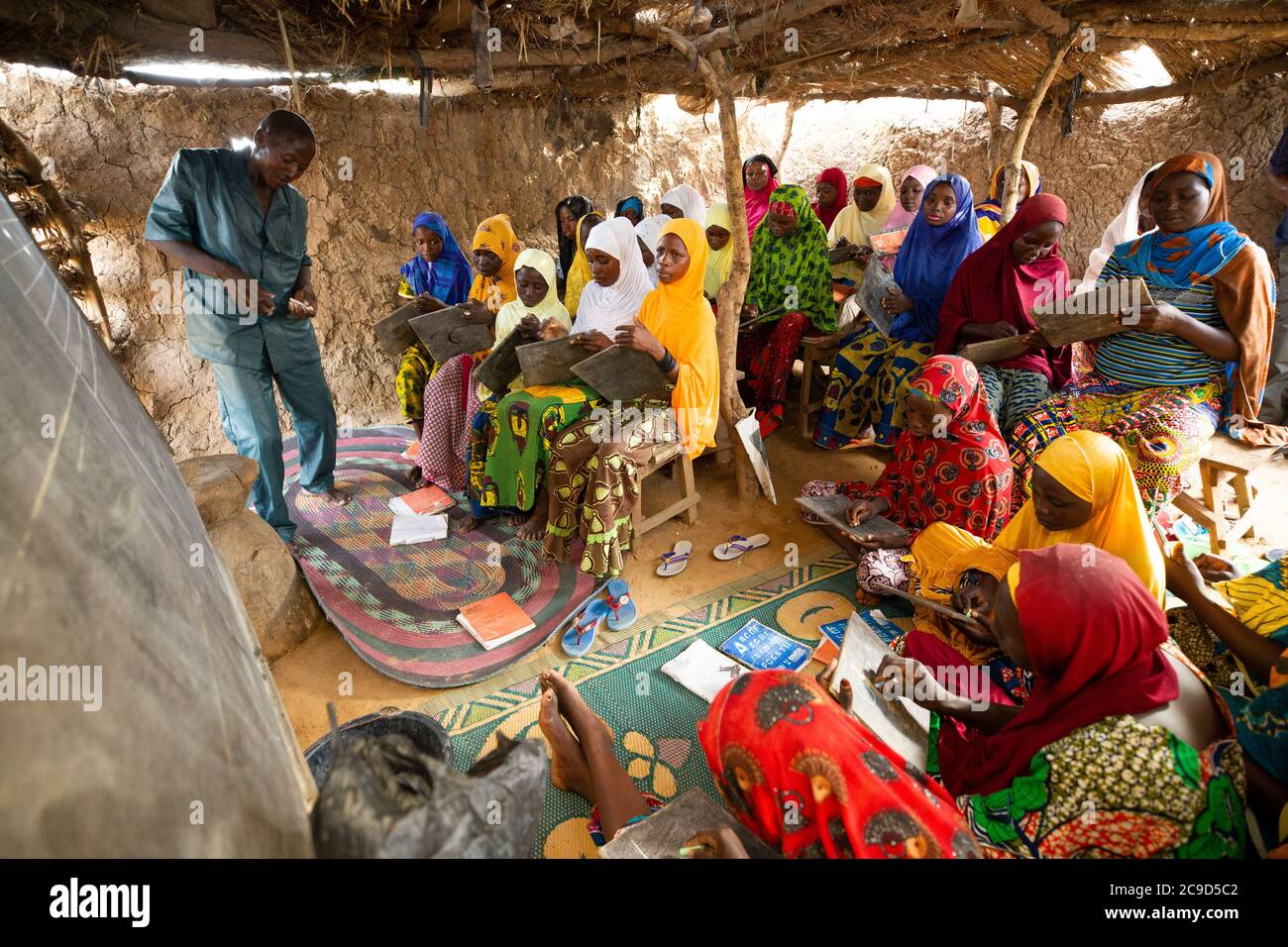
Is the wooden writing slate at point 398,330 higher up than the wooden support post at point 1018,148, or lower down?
lower down

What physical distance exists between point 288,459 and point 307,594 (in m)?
1.98

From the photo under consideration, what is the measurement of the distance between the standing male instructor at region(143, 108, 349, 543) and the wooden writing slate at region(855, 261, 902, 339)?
367 cm

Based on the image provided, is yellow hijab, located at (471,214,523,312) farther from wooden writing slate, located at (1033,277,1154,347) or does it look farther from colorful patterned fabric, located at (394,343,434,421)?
wooden writing slate, located at (1033,277,1154,347)

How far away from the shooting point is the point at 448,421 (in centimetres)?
416

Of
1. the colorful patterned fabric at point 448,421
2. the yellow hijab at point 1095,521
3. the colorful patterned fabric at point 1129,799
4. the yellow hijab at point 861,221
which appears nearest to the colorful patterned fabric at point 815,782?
the colorful patterned fabric at point 1129,799

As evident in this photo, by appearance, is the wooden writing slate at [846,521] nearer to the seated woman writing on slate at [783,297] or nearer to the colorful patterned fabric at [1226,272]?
the seated woman writing on slate at [783,297]

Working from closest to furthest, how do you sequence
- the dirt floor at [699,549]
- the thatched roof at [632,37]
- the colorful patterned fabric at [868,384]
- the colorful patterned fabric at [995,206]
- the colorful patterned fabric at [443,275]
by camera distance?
the dirt floor at [699,549] → the thatched roof at [632,37] → the colorful patterned fabric at [868,384] → the colorful patterned fabric at [443,275] → the colorful patterned fabric at [995,206]

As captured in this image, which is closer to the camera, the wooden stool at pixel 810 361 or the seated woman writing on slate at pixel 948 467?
the seated woman writing on slate at pixel 948 467

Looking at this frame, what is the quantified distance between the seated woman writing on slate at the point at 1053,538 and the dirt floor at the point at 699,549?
3.93ft

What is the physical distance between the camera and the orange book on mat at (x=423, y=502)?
4035 mm

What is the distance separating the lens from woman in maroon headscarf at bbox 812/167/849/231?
6.34 metres

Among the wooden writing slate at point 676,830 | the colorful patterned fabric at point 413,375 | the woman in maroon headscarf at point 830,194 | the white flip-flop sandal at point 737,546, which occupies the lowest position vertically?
the wooden writing slate at point 676,830

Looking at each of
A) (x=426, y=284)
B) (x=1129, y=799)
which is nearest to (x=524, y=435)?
(x=426, y=284)

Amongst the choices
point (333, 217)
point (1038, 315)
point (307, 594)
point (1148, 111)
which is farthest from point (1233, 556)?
point (333, 217)
